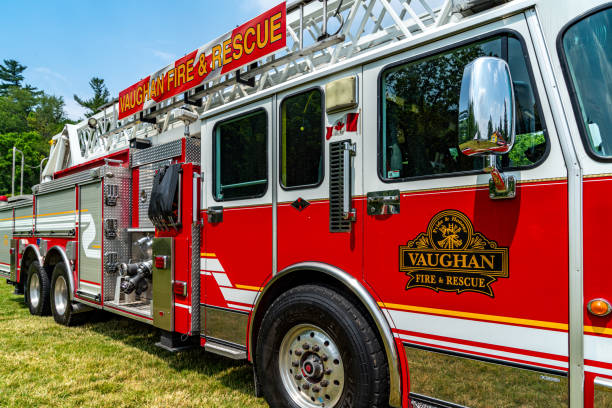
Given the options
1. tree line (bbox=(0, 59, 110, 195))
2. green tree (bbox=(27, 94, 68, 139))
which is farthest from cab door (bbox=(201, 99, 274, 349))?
green tree (bbox=(27, 94, 68, 139))

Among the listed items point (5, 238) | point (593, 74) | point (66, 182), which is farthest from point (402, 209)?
point (5, 238)

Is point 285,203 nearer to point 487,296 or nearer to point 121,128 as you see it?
point 487,296

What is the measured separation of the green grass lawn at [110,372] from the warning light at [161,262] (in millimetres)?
1038

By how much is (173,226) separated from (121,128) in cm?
→ 302

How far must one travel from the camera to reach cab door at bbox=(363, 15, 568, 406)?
7.05ft

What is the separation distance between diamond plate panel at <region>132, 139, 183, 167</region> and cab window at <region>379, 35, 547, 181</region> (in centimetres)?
241

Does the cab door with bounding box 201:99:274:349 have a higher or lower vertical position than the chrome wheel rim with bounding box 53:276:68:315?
higher

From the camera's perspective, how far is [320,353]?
3.04m

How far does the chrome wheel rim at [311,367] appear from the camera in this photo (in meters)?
2.96

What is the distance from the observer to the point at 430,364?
252 centimetres

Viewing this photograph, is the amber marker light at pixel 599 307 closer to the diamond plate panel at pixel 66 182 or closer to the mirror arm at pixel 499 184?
the mirror arm at pixel 499 184

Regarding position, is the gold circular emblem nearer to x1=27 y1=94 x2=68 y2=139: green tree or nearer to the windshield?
the windshield

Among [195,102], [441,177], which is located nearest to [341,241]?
[441,177]

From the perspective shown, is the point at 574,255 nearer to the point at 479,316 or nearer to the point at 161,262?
the point at 479,316
